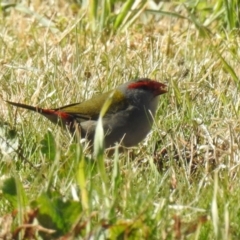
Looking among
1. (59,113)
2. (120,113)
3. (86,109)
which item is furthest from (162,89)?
(59,113)

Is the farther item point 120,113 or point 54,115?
point 120,113

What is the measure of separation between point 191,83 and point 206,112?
1.49ft

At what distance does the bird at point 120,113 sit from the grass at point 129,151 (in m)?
0.09

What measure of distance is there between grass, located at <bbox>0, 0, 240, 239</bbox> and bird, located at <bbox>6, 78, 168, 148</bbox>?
0.09m

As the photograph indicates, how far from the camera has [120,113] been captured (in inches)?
203

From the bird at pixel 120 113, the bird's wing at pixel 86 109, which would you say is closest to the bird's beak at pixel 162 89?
the bird at pixel 120 113

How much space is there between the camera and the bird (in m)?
4.88

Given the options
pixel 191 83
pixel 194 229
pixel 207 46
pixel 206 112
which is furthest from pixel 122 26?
pixel 194 229

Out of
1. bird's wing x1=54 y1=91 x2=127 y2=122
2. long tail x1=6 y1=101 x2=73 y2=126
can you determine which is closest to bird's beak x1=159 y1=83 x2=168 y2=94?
bird's wing x1=54 y1=91 x2=127 y2=122

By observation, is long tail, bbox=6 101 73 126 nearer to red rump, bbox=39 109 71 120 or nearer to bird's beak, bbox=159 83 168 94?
red rump, bbox=39 109 71 120

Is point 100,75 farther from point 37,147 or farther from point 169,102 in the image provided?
point 37,147

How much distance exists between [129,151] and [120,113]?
1.88ft

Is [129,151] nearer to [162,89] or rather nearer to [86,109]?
[86,109]

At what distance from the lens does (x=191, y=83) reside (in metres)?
5.60
